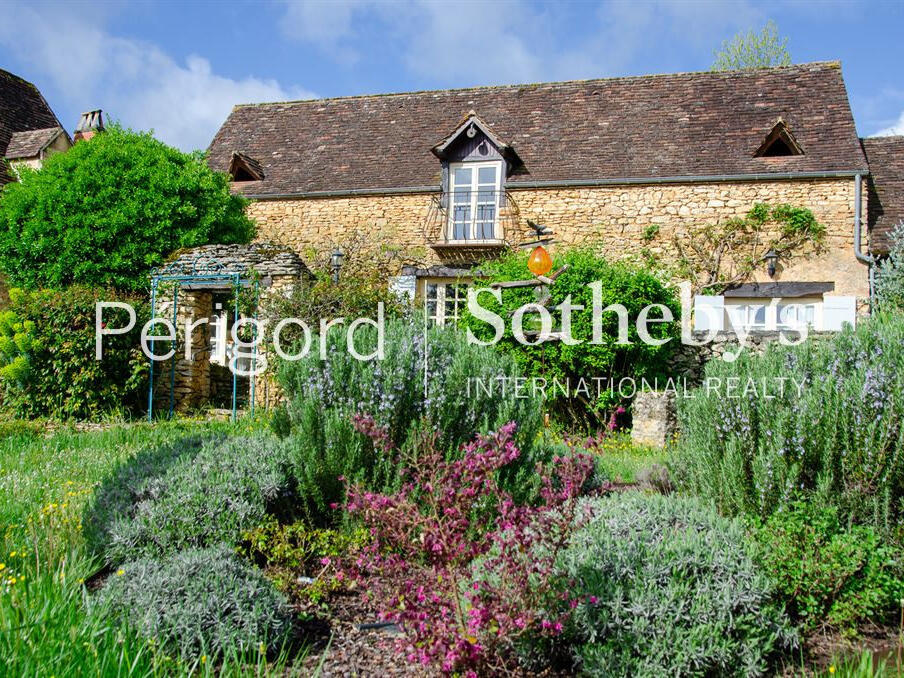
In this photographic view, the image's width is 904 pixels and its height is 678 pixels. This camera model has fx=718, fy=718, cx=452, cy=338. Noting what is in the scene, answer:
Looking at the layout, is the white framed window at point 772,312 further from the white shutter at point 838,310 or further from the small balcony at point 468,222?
the small balcony at point 468,222

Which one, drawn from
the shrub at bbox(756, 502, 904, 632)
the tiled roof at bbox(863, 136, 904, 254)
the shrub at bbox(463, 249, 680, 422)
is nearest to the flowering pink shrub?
the shrub at bbox(756, 502, 904, 632)

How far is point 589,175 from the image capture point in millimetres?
14312

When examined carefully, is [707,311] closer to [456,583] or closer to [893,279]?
[893,279]

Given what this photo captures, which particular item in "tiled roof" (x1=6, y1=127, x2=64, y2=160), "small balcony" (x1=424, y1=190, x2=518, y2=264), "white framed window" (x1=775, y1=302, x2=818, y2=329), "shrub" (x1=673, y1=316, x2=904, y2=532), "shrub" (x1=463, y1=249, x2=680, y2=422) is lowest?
"shrub" (x1=673, y1=316, x2=904, y2=532)

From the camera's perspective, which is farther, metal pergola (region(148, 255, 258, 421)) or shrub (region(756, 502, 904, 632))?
metal pergola (region(148, 255, 258, 421))

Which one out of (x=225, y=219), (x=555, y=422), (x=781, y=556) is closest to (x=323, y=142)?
(x=225, y=219)

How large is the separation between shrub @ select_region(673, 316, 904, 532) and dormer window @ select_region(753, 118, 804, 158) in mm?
10430

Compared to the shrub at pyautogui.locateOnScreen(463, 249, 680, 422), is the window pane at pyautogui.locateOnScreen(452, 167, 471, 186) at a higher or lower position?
higher

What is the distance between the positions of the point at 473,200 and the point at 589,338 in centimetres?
664

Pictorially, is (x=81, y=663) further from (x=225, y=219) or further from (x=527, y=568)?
(x=225, y=219)

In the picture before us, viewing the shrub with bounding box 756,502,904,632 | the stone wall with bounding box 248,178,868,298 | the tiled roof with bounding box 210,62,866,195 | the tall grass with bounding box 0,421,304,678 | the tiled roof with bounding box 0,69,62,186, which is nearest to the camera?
the tall grass with bounding box 0,421,304,678

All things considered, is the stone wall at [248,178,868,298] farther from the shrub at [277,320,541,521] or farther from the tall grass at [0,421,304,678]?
the shrub at [277,320,541,521]

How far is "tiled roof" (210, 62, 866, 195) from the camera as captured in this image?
14.0 m

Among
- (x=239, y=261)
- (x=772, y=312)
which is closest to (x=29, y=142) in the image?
(x=239, y=261)
